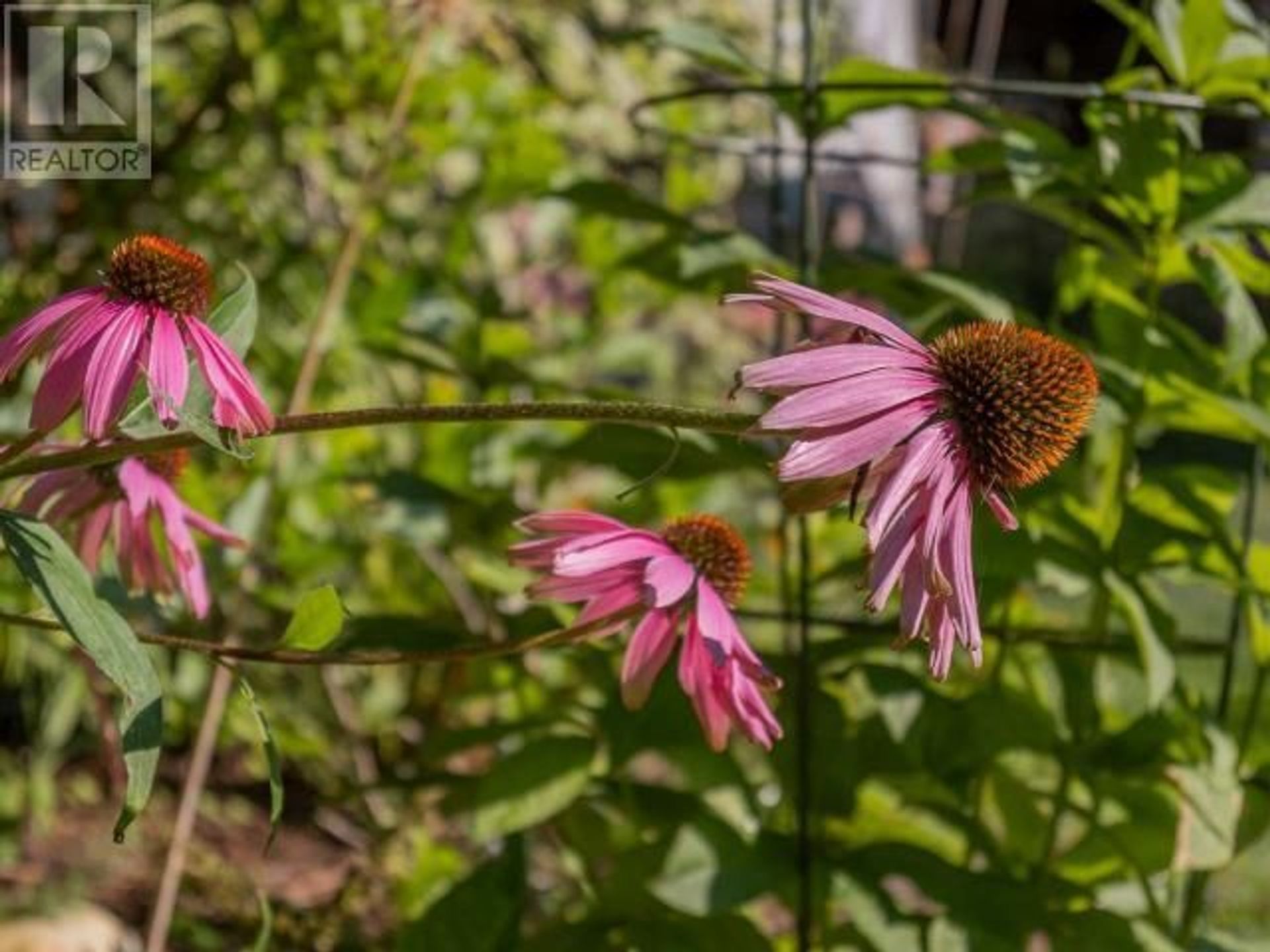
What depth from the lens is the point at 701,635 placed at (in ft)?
2.67

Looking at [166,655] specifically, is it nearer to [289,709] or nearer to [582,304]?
[289,709]

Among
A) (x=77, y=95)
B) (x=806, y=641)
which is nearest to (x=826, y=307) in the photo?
(x=806, y=641)

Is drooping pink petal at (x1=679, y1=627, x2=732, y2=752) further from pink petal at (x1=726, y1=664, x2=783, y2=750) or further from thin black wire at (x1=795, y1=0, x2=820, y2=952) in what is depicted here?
thin black wire at (x1=795, y1=0, x2=820, y2=952)

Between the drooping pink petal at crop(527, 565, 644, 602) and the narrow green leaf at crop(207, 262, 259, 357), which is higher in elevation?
the narrow green leaf at crop(207, 262, 259, 357)

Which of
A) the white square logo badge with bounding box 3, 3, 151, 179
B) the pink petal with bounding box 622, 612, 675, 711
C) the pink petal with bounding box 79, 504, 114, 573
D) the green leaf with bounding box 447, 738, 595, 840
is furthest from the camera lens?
the white square logo badge with bounding box 3, 3, 151, 179

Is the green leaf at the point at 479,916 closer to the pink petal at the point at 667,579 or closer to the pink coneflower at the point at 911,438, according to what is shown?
the pink petal at the point at 667,579

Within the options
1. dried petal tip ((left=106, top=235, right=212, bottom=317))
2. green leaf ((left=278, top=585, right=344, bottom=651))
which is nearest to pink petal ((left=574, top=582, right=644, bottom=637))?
green leaf ((left=278, top=585, right=344, bottom=651))

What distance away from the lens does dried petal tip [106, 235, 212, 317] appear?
77 cm

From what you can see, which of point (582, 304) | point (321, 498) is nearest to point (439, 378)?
point (321, 498)

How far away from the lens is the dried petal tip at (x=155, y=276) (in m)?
0.77

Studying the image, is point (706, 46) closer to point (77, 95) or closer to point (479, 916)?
point (479, 916)

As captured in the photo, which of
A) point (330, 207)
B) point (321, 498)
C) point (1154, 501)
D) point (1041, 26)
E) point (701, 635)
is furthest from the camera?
point (1041, 26)

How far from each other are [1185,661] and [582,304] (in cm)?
117

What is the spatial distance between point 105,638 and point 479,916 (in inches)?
23.5
